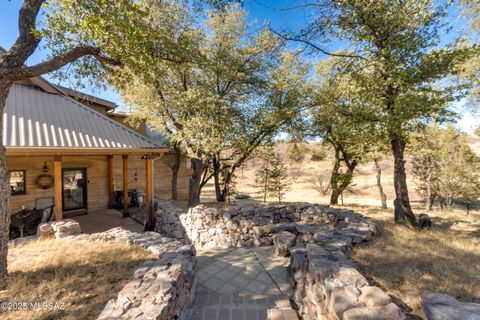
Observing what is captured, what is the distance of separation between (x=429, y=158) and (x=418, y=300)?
44.6ft

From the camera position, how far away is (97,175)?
33.7ft

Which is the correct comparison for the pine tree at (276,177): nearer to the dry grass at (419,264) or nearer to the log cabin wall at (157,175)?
the log cabin wall at (157,175)

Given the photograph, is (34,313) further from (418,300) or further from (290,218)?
(290,218)

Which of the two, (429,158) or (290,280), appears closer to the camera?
(290,280)

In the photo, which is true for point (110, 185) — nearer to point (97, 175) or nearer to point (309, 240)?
point (97, 175)

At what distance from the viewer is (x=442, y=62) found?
5.45 meters

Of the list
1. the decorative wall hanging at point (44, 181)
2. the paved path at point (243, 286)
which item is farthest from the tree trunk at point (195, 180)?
the decorative wall hanging at point (44, 181)

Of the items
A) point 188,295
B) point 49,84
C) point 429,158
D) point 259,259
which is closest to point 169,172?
point 49,84

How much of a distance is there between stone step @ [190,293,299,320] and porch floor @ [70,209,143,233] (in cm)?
507

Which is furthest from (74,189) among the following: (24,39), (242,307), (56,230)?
(242,307)

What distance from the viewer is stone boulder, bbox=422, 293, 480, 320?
231 cm

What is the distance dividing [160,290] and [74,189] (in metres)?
9.24

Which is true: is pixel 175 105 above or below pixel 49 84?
below

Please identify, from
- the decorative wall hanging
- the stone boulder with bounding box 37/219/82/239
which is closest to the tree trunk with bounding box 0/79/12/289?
the stone boulder with bounding box 37/219/82/239
